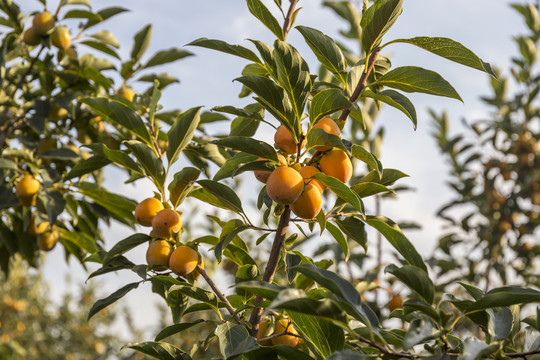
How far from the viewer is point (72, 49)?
8.92ft

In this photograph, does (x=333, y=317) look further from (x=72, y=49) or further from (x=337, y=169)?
(x=72, y=49)

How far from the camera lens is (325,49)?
4.72 ft

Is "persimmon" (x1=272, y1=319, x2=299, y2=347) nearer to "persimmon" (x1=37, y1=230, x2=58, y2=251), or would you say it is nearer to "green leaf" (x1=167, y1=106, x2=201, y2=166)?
"green leaf" (x1=167, y1=106, x2=201, y2=166)

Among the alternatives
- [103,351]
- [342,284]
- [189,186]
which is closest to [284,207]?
[189,186]

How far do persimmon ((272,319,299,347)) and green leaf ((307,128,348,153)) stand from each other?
0.48 m

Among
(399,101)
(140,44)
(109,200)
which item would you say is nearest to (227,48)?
(399,101)

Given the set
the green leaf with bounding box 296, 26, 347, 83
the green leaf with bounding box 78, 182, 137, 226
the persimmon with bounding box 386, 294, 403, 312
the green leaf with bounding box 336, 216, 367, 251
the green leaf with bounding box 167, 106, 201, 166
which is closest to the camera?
the green leaf with bounding box 296, 26, 347, 83

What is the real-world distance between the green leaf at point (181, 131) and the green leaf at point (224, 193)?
0.86 ft

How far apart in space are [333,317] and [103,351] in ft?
23.1

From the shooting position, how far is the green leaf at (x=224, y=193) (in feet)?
4.78

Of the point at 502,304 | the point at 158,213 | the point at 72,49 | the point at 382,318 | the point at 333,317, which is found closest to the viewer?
the point at 333,317

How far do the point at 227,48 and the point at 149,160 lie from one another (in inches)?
16.3

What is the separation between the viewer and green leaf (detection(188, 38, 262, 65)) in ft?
4.74

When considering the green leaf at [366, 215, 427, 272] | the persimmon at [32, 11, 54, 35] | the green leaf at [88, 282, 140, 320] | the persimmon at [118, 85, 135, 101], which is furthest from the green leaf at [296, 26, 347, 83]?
the persimmon at [32, 11, 54, 35]
